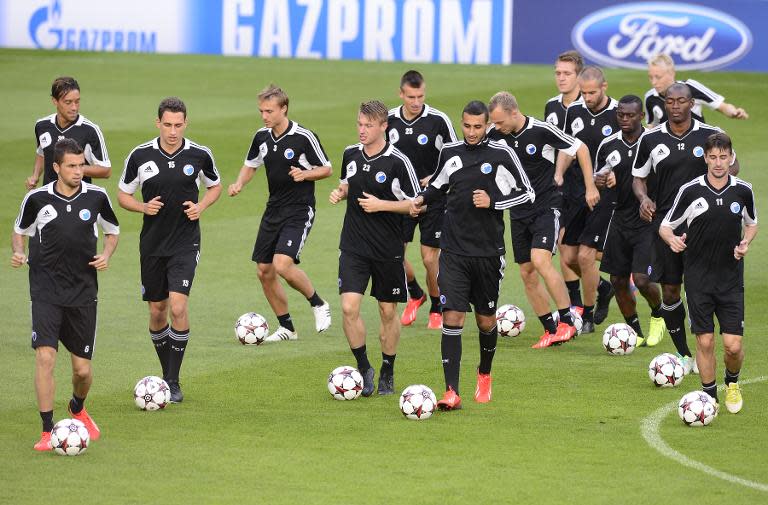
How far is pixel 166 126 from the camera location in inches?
448

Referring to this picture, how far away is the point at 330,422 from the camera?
424 inches

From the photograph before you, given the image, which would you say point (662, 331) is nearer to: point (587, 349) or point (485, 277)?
point (587, 349)

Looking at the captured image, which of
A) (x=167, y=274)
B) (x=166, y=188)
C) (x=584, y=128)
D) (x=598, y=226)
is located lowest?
(x=167, y=274)

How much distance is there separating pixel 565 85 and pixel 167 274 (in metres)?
5.17

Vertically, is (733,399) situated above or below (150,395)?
above

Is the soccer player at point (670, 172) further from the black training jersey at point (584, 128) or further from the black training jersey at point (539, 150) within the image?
the black training jersey at point (584, 128)

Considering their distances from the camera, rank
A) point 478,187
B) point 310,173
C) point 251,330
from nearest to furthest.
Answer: point 478,187 → point 310,173 → point 251,330

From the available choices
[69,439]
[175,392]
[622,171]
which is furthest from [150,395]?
[622,171]

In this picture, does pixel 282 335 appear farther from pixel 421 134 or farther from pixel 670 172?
pixel 670 172

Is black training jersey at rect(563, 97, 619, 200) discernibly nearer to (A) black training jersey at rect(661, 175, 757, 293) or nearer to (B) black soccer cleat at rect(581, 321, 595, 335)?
(B) black soccer cleat at rect(581, 321, 595, 335)

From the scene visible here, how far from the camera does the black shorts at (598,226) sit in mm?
14352

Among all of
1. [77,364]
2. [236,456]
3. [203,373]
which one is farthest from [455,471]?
[203,373]

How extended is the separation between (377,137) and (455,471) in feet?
10.6

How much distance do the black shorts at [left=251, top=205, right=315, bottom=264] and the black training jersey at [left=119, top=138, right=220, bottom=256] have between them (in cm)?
223
